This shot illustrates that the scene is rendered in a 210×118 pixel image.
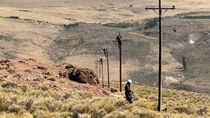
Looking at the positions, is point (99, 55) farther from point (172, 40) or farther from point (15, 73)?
point (15, 73)

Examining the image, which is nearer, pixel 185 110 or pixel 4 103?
pixel 4 103

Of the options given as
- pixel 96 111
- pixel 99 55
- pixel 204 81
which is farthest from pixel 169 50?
pixel 96 111

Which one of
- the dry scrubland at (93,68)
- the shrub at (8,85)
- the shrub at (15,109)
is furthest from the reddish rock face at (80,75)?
the shrub at (15,109)

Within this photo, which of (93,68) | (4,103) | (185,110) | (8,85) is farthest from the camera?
(93,68)

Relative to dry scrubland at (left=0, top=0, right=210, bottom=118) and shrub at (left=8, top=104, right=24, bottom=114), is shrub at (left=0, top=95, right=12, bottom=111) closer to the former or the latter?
dry scrubland at (left=0, top=0, right=210, bottom=118)

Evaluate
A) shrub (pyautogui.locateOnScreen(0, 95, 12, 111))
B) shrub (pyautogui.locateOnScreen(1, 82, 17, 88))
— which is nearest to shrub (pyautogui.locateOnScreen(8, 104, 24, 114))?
shrub (pyautogui.locateOnScreen(0, 95, 12, 111))

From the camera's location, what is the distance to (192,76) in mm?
135250

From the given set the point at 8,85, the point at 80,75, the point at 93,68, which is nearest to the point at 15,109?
the point at 8,85

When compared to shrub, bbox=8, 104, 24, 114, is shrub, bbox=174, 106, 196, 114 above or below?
below

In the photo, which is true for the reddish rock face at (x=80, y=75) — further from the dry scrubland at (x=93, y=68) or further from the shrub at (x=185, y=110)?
the shrub at (x=185, y=110)

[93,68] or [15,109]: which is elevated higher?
[15,109]

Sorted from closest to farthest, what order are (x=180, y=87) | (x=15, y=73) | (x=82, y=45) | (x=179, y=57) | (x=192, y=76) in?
1. (x=15, y=73)
2. (x=180, y=87)
3. (x=192, y=76)
4. (x=179, y=57)
5. (x=82, y=45)

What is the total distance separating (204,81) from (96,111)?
104020mm

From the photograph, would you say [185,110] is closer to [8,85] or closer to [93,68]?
[8,85]
